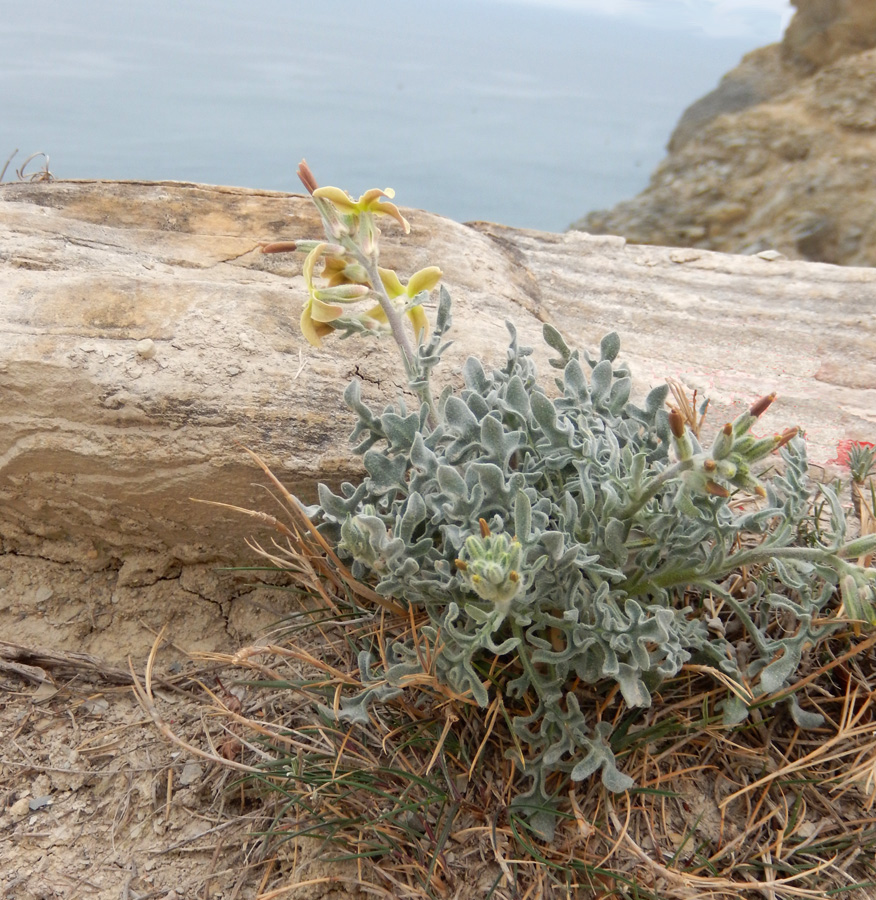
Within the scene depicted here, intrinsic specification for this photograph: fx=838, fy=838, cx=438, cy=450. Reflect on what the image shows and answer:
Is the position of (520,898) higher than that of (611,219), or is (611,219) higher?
(611,219)

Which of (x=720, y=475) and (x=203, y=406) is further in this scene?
(x=203, y=406)

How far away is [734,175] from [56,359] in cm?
489

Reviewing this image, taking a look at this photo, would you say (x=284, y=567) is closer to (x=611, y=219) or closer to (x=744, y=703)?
(x=744, y=703)

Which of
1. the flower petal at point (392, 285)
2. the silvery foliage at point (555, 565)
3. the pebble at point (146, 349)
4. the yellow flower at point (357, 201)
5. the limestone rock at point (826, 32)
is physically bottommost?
the silvery foliage at point (555, 565)

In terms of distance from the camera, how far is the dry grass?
57.7 inches

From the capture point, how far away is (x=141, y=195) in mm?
2865

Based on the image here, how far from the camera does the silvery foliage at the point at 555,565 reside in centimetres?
141

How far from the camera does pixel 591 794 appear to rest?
154 cm

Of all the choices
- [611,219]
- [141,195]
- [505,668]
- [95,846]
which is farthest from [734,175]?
[95,846]

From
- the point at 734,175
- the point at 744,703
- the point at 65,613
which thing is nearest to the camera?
the point at 744,703

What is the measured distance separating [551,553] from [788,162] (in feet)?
16.6

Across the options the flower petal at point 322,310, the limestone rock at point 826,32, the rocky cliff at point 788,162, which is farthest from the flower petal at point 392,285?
the limestone rock at point 826,32

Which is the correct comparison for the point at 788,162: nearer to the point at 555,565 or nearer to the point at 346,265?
the point at 346,265

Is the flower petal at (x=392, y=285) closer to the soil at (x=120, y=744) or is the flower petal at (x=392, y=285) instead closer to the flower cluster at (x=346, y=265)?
the flower cluster at (x=346, y=265)
